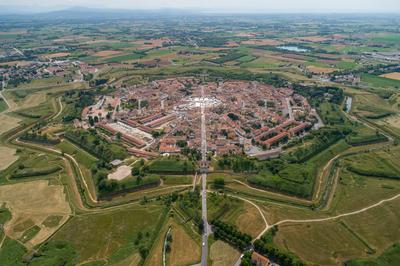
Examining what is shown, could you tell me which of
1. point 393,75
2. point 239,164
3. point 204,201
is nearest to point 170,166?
point 204,201

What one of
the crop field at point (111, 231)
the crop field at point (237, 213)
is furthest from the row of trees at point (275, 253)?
the crop field at point (111, 231)

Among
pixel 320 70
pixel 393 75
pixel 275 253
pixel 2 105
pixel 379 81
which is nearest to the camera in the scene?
pixel 275 253

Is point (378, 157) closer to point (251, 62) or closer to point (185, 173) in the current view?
point (185, 173)

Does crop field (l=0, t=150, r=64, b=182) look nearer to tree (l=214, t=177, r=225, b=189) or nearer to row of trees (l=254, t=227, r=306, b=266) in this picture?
tree (l=214, t=177, r=225, b=189)

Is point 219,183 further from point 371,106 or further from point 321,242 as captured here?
point 371,106

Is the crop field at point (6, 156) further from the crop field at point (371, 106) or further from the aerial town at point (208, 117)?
the crop field at point (371, 106)
